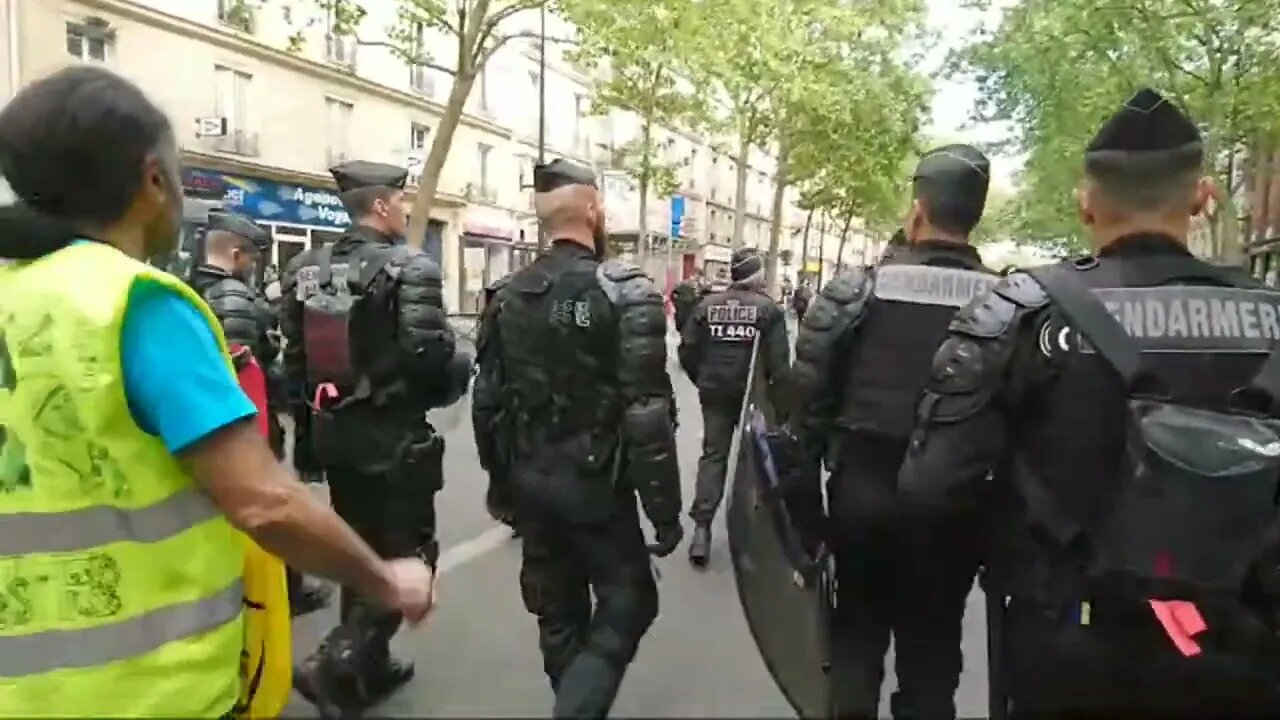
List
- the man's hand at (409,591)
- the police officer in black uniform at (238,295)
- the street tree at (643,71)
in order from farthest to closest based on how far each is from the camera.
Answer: the street tree at (643,71) < the police officer in black uniform at (238,295) < the man's hand at (409,591)

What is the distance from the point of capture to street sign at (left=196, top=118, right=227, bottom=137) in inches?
772

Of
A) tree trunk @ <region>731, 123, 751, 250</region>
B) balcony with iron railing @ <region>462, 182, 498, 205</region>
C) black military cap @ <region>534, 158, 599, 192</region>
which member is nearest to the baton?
black military cap @ <region>534, 158, 599, 192</region>

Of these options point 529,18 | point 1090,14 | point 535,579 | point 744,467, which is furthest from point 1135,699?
point 529,18

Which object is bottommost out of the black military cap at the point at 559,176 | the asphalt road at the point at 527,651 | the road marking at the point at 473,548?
the road marking at the point at 473,548

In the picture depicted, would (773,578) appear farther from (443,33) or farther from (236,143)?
(236,143)

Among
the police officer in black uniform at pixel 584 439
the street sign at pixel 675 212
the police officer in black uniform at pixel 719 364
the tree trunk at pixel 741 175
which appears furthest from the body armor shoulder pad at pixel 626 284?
the street sign at pixel 675 212

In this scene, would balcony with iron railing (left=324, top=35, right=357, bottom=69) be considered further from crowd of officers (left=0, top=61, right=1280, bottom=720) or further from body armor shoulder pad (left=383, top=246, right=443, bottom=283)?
body armor shoulder pad (left=383, top=246, right=443, bottom=283)

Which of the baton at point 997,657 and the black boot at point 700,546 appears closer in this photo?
the baton at point 997,657

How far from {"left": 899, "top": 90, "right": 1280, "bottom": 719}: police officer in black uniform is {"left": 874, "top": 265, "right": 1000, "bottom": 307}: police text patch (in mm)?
903

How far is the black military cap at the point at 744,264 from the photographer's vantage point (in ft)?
23.3

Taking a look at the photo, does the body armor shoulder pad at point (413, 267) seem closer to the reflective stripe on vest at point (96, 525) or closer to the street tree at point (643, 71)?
the reflective stripe on vest at point (96, 525)

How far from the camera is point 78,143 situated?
61.0 inches

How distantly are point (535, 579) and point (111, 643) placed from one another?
6.88 ft

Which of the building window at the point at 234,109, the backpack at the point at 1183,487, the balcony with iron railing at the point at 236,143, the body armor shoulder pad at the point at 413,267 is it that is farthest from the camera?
the building window at the point at 234,109
